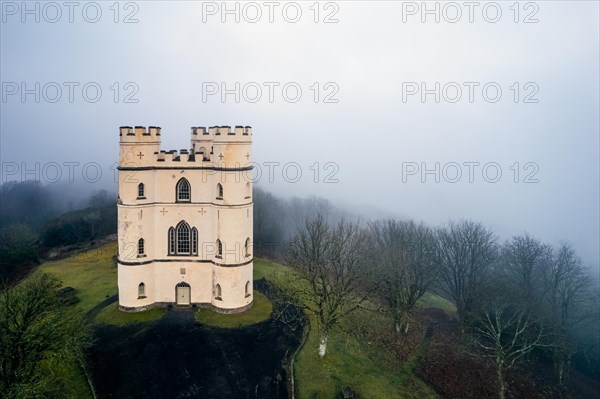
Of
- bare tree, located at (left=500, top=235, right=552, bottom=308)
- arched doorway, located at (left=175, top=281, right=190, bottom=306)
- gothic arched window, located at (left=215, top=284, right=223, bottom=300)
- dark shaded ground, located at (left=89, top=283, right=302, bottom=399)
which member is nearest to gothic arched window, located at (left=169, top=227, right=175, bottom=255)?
arched doorway, located at (left=175, top=281, right=190, bottom=306)

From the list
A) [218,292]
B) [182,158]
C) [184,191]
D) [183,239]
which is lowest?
[218,292]

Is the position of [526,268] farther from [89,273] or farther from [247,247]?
[89,273]

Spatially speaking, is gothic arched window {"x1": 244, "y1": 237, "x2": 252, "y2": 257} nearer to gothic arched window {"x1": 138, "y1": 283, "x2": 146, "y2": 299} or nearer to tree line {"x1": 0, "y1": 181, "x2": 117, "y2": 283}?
gothic arched window {"x1": 138, "y1": 283, "x2": 146, "y2": 299}

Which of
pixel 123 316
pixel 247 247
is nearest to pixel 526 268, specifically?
pixel 247 247

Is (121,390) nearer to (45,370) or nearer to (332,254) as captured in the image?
(45,370)

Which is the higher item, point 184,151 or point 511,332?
point 184,151

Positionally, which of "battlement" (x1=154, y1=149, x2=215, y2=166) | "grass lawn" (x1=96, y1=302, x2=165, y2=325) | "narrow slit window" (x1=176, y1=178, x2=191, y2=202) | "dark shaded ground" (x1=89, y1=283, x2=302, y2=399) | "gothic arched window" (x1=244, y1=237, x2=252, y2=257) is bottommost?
"dark shaded ground" (x1=89, y1=283, x2=302, y2=399)

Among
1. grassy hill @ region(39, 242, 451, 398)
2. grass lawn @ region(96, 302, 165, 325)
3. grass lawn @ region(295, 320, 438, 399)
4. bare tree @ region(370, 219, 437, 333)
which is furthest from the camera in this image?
bare tree @ region(370, 219, 437, 333)
